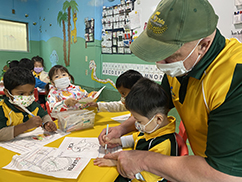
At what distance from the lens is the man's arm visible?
635 millimetres

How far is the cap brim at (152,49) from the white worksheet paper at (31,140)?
0.87 meters

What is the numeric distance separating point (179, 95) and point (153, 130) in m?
0.25

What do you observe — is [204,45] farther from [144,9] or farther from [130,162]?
[144,9]

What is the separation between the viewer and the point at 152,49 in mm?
717

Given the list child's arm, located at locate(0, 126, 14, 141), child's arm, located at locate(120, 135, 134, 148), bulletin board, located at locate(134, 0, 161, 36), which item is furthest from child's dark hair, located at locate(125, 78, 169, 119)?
bulletin board, located at locate(134, 0, 161, 36)

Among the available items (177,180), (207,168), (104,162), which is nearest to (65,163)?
(104,162)

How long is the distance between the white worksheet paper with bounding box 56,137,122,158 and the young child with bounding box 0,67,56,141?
0.80 ft

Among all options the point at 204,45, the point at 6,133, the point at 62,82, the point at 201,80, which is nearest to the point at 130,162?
the point at 201,80

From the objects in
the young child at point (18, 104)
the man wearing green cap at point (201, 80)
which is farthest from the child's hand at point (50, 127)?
the man wearing green cap at point (201, 80)

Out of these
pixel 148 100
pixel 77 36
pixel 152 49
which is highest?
pixel 77 36

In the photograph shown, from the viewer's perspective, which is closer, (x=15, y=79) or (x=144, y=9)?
(x=15, y=79)

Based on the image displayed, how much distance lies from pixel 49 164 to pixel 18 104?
0.62 metres

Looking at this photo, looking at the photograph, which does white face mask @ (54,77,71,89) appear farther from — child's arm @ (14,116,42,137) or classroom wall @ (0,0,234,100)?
classroom wall @ (0,0,234,100)

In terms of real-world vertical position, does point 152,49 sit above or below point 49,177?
above
